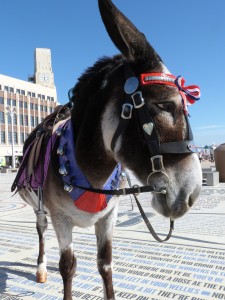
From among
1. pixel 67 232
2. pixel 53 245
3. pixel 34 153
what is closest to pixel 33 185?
pixel 34 153

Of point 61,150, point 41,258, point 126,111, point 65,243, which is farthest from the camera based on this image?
point 41,258

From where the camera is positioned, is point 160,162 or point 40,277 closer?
point 160,162

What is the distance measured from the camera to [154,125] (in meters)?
1.76

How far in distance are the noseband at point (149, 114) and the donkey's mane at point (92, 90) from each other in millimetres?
320

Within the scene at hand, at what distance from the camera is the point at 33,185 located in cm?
310

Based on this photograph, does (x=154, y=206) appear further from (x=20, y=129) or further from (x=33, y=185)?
(x=20, y=129)

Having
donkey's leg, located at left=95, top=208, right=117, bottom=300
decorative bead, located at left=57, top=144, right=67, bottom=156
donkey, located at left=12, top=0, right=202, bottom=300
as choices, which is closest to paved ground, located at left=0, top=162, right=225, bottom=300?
donkey's leg, located at left=95, top=208, right=117, bottom=300

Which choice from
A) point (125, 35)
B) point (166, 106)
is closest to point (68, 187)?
point (166, 106)

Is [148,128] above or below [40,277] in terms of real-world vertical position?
above

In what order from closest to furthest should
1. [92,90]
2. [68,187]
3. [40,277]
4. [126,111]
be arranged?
[126,111]
[92,90]
[68,187]
[40,277]

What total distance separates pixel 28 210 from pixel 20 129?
54325 millimetres

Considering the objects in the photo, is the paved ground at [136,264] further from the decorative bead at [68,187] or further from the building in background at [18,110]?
the building in background at [18,110]

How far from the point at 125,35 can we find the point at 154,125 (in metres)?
0.55

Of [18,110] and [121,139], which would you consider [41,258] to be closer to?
[121,139]
